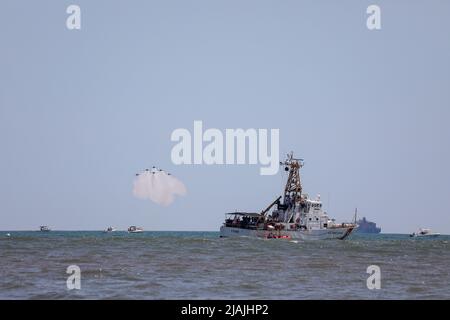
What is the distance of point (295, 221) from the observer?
348 feet

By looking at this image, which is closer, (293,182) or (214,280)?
(214,280)

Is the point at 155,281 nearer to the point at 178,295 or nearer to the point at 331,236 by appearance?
the point at 178,295

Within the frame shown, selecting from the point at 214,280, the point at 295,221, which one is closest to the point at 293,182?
the point at 295,221

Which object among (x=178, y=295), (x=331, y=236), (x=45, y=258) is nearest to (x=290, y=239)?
(x=331, y=236)

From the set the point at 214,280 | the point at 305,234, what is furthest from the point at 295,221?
the point at 214,280

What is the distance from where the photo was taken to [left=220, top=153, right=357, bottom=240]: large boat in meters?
104

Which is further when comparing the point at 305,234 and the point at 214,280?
the point at 305,234

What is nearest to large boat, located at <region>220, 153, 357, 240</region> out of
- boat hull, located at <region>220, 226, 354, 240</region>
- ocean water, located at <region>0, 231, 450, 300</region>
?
boat hull, located at <region>220, 226, 354, 240</region>

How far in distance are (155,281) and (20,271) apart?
348 inches

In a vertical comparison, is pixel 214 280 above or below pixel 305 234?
above

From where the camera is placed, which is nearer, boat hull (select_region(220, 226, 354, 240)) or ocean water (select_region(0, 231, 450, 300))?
ocean water (select_region(0, 231, 450, 300))

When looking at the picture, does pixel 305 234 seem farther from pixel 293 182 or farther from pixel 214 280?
pixel 214 280

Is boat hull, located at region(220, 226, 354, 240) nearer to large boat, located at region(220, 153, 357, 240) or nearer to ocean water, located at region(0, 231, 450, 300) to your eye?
large boat, located at region(220, 153, 357, 240)
